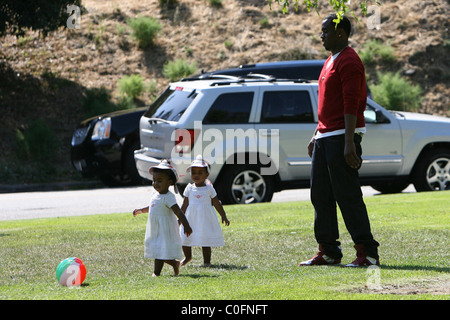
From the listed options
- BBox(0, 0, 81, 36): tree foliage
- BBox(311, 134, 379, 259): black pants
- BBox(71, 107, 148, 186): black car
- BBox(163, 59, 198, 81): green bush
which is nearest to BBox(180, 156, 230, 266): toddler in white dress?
BBox(311, 134, 379, 259): black pants

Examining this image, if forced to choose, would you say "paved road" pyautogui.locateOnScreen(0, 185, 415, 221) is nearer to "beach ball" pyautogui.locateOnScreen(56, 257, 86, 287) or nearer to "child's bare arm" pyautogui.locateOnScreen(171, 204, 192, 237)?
"child's bare arm" pyautogui.locateOnScreen(171, 204, 192, 237)

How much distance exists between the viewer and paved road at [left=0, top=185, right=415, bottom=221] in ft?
43.5

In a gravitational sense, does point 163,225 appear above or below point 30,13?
below

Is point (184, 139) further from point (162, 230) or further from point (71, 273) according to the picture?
point (71, 273)

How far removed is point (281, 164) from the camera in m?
13.1

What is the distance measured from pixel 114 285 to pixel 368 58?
22554 mm

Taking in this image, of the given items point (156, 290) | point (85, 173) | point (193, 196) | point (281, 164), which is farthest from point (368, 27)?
point (156, 290)

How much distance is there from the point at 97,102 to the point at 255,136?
1092 cm

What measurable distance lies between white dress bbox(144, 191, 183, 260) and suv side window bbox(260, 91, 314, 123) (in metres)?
6.16

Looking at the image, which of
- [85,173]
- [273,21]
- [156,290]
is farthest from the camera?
[273,21]

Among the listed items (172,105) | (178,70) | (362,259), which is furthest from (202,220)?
(178,70)

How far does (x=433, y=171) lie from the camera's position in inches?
564

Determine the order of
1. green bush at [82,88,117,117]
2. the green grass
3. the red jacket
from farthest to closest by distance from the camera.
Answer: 1. green bush at [82,88,117,117]
2. the red jacket
3. the green grass
